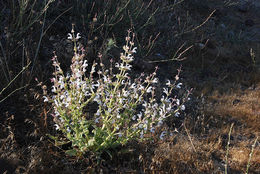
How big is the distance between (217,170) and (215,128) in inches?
40.1

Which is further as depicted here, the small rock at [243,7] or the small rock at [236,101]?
the small rock at [243,7]

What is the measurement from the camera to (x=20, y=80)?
3029 millimetres

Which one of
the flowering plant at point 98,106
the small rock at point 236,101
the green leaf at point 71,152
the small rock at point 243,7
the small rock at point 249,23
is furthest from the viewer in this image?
the small rock at point 243,7

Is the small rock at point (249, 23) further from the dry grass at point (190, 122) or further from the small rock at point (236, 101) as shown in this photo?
the small rock at point (236, 101)

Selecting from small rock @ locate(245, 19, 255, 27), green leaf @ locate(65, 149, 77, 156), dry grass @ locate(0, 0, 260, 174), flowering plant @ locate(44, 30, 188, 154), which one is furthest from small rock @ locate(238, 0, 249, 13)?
green leaf @ locate(65, 149, 77, 156)

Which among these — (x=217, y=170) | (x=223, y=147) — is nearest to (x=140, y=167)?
(x=217, y=170)

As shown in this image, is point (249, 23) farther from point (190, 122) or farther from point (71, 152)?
point (71, 152)

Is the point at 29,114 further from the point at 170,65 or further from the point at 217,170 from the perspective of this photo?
the point at 170,65

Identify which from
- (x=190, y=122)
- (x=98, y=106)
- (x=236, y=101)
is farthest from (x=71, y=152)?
(x=236, y=101)

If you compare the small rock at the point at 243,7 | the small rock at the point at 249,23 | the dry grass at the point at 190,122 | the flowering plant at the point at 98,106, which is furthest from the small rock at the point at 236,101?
the small rock at the point at 243,7

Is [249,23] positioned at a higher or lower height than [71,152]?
higher

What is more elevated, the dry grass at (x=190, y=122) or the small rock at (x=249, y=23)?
the small rock at (x=249, y=23)

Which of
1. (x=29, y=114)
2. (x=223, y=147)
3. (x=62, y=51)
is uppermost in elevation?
(x=62, y=51)

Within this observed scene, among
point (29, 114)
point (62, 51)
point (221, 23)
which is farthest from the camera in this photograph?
point (221, 23)
